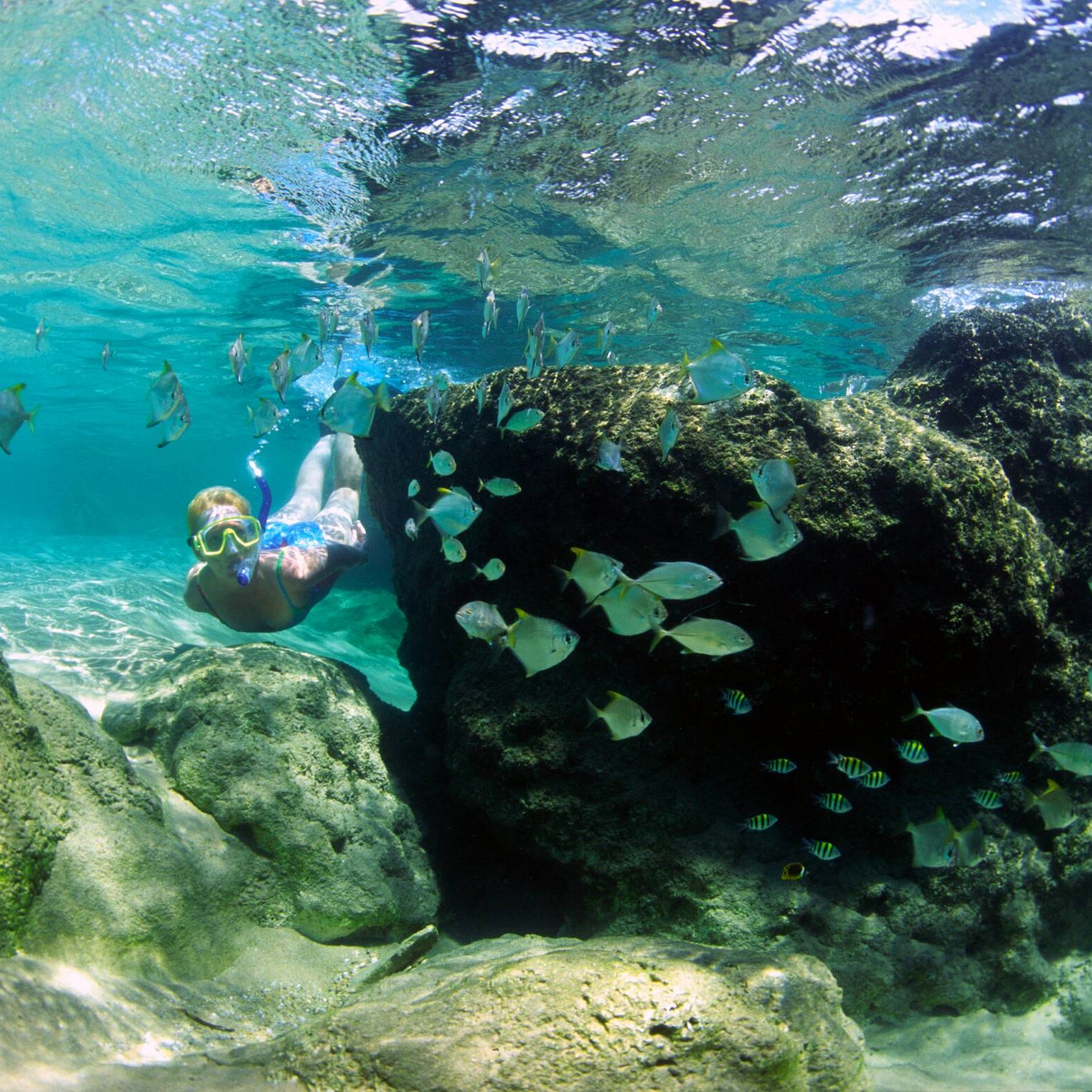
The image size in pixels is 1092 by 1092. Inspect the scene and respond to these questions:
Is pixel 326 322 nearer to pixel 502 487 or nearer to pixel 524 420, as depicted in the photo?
pixel 524 420

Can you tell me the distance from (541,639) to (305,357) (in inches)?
148

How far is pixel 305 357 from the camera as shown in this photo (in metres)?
5.68

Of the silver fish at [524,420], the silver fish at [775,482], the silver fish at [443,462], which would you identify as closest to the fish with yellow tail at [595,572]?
the silver fish at [775,482]

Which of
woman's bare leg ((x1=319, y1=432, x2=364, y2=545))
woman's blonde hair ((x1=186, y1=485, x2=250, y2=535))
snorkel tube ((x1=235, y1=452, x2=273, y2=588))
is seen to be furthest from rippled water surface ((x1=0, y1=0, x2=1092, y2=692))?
woman's bare leg ((x1=319, y1=432, x2=364, y2=545))

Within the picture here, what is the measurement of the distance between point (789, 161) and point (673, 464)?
8334 millimetres

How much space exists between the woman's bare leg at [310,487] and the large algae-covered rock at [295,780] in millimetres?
4402

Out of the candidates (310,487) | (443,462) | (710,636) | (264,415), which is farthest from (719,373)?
(310,487)

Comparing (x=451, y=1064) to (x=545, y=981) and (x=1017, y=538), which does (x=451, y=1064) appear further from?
(x=1017, y=538)

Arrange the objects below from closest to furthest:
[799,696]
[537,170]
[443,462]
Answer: [799,696]
[443,462]
[537,170]

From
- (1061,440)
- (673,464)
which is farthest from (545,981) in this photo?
(1061,440)

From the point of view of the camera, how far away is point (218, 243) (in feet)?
48.3

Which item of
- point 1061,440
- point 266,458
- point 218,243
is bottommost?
point 266,458

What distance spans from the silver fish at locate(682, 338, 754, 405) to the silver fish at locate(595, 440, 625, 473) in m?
0.86

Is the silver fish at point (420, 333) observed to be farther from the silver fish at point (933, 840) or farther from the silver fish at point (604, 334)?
the silver fish at point (933, 840)
